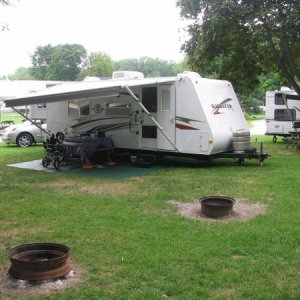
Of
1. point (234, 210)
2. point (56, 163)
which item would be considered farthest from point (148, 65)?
point (234, 210)

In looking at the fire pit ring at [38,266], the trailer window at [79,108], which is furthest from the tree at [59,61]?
the fire pit ring at [38,266]

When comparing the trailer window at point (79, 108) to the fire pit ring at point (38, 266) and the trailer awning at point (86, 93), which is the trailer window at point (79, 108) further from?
the fire pit ring at point (38, 266)

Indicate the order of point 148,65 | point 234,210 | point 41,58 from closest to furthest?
1. point 234,210
2. point 41,58
3. point 148,65

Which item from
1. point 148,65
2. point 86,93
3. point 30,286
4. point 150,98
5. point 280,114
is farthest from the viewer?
point 148,65

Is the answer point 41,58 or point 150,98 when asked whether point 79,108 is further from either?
point 41,58

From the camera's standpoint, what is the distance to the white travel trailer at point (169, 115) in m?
11.7

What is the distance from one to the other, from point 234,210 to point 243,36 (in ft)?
37.3

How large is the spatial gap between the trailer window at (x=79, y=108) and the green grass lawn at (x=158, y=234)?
12.5 feet

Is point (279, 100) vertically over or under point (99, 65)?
under

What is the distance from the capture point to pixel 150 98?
496 inches

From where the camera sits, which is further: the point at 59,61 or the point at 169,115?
the point at 59,61

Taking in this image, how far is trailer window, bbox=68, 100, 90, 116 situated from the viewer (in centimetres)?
1402

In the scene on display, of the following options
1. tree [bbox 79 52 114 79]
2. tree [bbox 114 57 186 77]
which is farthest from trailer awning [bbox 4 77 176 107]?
tree [bbox 114 57 186 77]

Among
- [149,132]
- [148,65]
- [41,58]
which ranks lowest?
[149,132]
